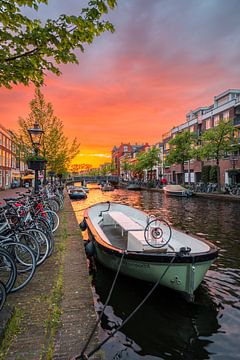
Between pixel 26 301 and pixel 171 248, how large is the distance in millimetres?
3650

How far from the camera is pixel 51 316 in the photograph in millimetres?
3895

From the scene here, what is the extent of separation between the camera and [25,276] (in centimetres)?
501

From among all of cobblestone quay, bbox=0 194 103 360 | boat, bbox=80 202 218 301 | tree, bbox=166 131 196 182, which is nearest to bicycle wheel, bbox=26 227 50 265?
cobblestone quay, bbox=0 194 103 360

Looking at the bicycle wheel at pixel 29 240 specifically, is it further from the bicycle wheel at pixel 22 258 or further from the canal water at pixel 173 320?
the canal water at pixel 173 320

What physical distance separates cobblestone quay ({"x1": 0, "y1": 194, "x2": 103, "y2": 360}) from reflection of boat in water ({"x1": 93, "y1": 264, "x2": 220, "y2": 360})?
882 mm

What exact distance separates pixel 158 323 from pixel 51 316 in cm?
221

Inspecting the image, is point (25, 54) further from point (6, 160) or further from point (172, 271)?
point (6, 160)

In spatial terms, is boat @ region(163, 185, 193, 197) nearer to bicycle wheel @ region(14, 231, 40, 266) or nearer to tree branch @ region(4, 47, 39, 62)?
bicycle wheel @ region(14, 231, 40, 266)

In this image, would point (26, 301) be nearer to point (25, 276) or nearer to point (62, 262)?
point (25, 276)

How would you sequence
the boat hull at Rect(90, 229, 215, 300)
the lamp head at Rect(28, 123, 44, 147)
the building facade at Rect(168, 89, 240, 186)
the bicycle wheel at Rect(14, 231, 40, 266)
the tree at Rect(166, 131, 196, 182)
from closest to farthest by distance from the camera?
the boat hull at Rect(90, 229, 215, 300)
the bicycle wheel at Rect(14, 231, 40, 266)
the lamp head at Rect(28, 123, 44, 147)
the building facade at Rect(168, 89, 240, 186)
the tree at Rect(166, 131, 196, 182)

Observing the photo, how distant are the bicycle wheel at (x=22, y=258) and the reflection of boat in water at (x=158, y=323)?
5.46 ft

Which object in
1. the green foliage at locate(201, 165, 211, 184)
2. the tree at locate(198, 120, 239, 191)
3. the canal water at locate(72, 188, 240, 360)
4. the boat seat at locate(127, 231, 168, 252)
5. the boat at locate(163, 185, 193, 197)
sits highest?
the tree at locate(198, 120, 239, 191)

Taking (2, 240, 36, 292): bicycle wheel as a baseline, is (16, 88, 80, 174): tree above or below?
above

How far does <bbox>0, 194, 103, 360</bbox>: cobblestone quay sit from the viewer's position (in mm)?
3186
